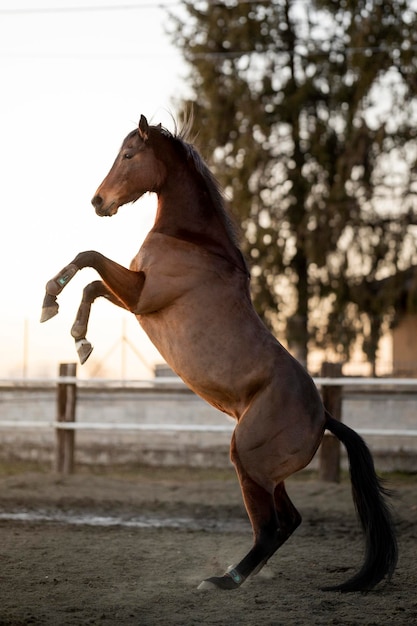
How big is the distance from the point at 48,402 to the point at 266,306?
7114 mm

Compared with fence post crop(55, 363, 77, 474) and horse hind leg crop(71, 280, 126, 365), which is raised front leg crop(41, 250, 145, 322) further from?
fence post crop(55, 363, 77, 474)

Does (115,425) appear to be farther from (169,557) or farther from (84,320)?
(84,320)

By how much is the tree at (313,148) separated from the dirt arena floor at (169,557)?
9910 mm

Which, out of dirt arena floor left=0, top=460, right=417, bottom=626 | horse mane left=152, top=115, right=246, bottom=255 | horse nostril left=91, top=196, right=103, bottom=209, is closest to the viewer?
dirt arena floor left=0, top=460, right=417, bottom=626

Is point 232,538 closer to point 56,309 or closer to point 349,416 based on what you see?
point 56,309

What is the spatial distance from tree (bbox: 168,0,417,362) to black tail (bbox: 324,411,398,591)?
47.0 ft

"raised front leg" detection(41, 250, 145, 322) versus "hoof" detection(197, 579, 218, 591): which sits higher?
"raised front leg" detection(41, 250, 145, 322)

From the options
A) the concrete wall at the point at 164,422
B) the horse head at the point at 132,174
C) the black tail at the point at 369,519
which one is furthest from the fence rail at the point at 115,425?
the horse head at the point at 132,174

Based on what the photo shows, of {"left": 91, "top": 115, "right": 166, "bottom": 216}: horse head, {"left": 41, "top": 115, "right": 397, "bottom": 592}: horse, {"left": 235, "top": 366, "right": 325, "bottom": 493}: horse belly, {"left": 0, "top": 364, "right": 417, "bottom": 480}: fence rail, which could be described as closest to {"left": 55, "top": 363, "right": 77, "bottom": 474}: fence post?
{"left": 0, "top": 364, "right": 417, "bottom": 480}: fence rail

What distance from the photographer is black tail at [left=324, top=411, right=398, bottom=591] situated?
4625 millimetres

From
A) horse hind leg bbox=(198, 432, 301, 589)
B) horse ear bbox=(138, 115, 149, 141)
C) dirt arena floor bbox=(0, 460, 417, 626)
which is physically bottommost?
dirt arena floor bbox=(0, 460, 417, 626)

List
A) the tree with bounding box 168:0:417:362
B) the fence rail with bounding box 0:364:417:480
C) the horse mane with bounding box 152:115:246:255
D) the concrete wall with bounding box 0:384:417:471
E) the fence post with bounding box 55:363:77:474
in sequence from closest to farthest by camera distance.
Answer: the horse mane with bounding box 152:115:246:255 → the fence rail with bounding box 0:364:417:480 → the fence post with bounding box 55:363:77:474 → the concrete wall with bounding box 0:384:417:471 → the tree with bounding box 168:0:417:362

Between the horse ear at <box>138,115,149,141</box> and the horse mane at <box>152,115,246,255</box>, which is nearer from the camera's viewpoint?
the horse ear at <box>138,115,149,141</box>

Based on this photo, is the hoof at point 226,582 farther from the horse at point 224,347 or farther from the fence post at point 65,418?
the fence post at point 65,418
